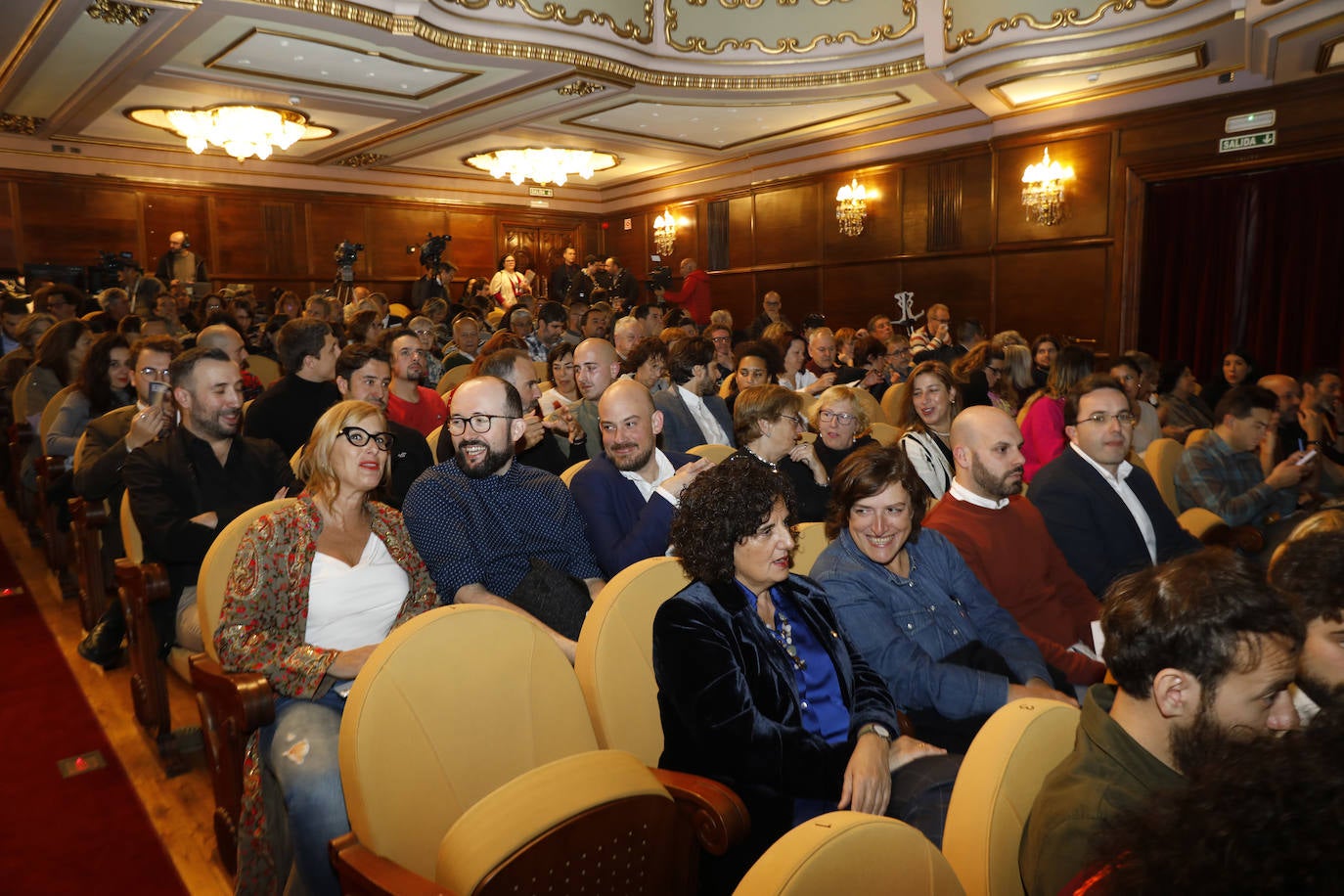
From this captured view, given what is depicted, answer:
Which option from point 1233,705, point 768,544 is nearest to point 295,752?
point 768,544

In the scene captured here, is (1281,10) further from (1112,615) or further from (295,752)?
(295,752)

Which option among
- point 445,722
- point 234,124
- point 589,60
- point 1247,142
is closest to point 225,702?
point 445,722

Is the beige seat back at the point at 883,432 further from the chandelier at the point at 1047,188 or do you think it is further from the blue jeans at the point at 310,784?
the chandelier at the point at 1047,188

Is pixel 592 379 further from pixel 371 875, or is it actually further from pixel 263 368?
pixel 263 368

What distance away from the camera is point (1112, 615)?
1315 mm

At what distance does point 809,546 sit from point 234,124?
8514mm

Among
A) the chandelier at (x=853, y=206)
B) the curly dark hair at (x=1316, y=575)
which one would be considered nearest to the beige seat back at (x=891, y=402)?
the curly dark hair at (x=1316, y=575)

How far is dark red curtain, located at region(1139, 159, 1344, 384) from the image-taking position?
7309 millimetres

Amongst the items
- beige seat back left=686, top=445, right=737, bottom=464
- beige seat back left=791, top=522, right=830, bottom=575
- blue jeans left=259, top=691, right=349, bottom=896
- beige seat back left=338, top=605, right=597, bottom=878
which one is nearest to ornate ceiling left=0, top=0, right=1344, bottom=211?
beige seat back left=686, top=445, right=737, bottom=464

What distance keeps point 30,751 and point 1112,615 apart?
3.25 meters

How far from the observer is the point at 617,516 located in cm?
270

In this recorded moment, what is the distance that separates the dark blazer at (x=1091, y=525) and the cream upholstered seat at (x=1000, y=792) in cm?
156

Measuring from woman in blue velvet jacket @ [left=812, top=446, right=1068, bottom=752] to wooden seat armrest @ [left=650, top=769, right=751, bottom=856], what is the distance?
599 millimetres

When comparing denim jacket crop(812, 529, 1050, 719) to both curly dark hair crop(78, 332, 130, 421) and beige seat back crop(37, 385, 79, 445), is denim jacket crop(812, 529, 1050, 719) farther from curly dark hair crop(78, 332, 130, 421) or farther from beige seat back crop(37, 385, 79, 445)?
beige seat back crop(37, 385, 79, 445)
